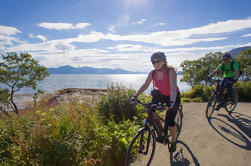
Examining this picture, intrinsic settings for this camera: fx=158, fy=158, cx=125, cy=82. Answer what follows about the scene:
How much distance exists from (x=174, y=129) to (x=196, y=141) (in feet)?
4.23

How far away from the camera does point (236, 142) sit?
4352 mm

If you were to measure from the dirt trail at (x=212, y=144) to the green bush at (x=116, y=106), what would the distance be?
206 cm

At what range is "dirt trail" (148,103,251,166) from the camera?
143 inches

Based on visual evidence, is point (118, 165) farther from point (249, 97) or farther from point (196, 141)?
point (249, 97)

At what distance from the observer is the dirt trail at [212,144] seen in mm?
3625

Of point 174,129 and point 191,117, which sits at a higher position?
point 174,129

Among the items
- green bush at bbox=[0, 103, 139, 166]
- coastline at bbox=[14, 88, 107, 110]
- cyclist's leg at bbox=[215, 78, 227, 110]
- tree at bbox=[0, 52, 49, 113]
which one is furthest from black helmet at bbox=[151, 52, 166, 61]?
tree at bbox=[0, 52, 49, 113]

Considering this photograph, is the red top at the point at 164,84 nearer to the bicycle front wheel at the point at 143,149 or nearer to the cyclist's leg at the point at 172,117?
the cyclist's leg at the point at 172,117

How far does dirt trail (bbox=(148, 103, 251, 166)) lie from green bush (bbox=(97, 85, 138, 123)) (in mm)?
2057

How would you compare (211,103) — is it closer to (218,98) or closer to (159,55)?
(218,98)

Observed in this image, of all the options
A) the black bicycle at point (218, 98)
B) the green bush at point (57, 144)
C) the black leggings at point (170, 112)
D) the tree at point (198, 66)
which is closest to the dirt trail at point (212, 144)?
the black bicycle at point (218, 98)

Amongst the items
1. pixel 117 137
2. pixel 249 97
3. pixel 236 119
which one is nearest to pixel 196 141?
pixel 117 137

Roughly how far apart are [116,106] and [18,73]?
14524 millimetres

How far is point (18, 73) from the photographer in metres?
16.2
